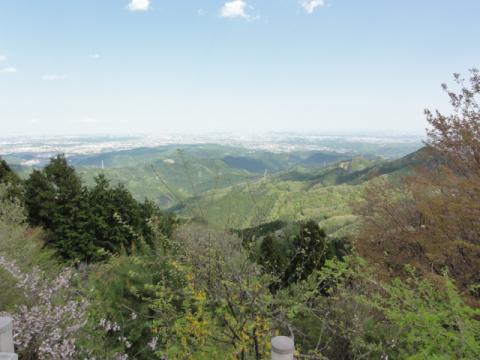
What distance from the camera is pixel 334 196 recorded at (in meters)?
83.2

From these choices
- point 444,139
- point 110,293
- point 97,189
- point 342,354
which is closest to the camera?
point 342,354

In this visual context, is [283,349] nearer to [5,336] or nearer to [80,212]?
[5,336]

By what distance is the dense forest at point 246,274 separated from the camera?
146 inches

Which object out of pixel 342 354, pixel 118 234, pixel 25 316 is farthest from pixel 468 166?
pixel 118 234

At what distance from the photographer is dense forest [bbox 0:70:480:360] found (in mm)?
3703

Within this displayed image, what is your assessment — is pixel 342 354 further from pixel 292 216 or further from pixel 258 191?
pixel 258 191

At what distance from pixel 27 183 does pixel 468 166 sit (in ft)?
63.9

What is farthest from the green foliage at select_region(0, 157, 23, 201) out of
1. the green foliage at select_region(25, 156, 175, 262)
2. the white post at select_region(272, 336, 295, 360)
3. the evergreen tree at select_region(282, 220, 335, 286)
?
the white post at select_region(272, 336, 295, 360)

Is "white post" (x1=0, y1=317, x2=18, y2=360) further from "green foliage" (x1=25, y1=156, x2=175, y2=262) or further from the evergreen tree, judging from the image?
"green foliage" (x1=25, y1=156, x2=175, y2=262)

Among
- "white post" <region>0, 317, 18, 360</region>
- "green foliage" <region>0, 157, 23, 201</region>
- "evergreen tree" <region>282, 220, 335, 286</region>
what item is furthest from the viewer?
"green foliage" <region>0, 157, 23, 201</region>

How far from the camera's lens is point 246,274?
410 cm

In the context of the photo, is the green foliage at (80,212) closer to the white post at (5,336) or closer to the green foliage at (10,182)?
the green foliage at (10,182)

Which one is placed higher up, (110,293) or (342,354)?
(110,293)

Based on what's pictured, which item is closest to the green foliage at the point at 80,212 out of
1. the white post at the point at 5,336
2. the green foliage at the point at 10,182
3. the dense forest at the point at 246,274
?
the dense forest at the point at 246,274
